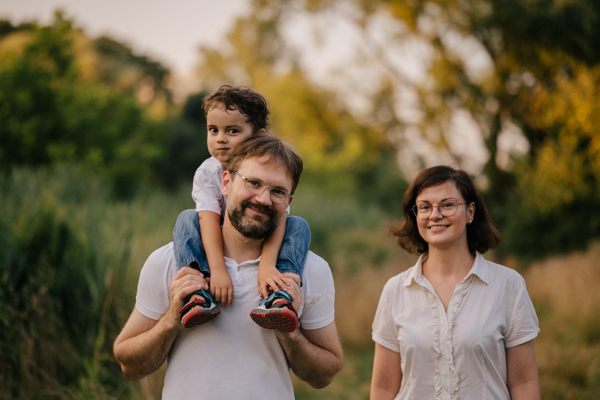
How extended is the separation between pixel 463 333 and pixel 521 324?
0.95 feet

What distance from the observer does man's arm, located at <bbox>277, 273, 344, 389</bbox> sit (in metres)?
2.25

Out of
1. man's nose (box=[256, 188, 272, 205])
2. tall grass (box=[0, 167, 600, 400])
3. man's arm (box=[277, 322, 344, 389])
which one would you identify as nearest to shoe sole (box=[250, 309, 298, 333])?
man's arm (box=[277, 322, 344, 389])

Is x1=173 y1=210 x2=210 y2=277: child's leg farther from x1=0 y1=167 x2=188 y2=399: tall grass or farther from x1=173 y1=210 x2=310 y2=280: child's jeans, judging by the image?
x1=0 y1=167 x2=188 y2=399: tall grass

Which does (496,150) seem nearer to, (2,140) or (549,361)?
(549,361)

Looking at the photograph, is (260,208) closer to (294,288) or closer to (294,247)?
(294,247)

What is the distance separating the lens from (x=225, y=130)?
2881 millimetres

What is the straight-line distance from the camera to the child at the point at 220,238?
213 centimetres

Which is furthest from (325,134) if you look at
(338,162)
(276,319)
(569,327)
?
(276,319)

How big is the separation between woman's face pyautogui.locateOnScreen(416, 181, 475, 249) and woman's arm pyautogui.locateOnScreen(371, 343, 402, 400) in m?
0.66

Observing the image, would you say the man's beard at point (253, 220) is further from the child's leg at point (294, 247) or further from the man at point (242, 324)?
the child's leg at point (294, 247)

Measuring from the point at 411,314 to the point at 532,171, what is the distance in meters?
16.7

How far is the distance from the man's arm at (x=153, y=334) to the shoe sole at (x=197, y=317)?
0.09 meters

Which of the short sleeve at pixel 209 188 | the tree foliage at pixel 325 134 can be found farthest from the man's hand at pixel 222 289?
the tree foliage at pixel 325 134

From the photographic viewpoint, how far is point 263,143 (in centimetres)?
245
